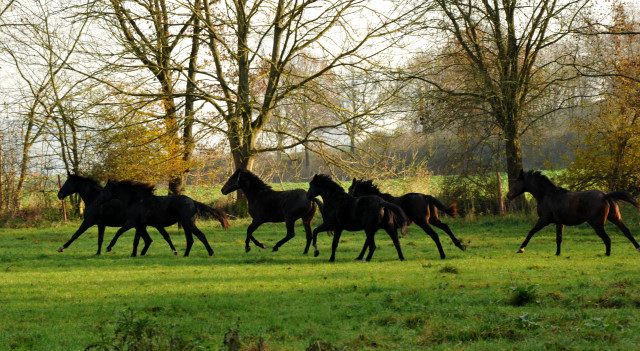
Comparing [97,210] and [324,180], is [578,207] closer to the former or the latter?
[324,180]

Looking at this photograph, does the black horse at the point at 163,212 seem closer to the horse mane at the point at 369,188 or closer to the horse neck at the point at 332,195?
the horse neck at the point at 332,195

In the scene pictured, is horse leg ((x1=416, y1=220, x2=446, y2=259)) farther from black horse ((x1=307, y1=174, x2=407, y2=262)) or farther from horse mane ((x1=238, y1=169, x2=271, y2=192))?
horse mane ((x1=238, y1=169, x2=271, y2=192))

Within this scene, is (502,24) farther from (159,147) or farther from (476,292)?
(476,292)

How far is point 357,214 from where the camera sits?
12031 millimetres

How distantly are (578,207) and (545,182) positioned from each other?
1.02m

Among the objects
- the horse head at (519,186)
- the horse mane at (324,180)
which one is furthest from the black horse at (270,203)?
the horse head at (519,186)

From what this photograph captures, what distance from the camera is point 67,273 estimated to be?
431 inches

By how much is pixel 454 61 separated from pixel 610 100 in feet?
18.9

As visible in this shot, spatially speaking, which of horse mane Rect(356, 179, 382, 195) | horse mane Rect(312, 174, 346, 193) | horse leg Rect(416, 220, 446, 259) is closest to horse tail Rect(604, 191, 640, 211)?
horse leg Rect(416, 220, 446, 259)

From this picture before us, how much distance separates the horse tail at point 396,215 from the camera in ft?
36.2

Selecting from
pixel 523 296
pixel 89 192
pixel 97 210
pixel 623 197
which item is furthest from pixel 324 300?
pixel 89 192

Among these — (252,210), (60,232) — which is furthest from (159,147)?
(252,210)

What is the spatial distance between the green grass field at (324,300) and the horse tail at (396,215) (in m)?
0.80

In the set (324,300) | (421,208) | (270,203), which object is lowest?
(324,300)
